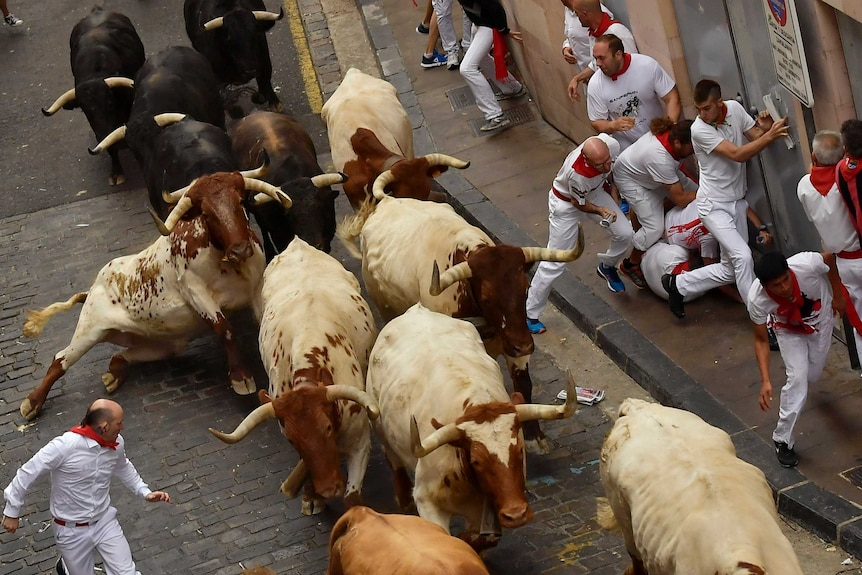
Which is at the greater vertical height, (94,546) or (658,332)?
(94,546)

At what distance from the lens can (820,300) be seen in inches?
344

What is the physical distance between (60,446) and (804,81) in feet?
18.9

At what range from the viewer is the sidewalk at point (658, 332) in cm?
889

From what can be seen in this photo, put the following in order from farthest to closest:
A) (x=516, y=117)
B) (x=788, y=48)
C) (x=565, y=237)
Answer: (x=516, y=117), (x=565, y=237), (x=788, y=48)

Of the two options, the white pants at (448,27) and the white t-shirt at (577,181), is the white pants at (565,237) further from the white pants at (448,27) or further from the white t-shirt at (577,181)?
the white pants at (448,27)

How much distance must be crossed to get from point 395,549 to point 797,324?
3.35 meters

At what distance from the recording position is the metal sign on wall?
30.3 ft

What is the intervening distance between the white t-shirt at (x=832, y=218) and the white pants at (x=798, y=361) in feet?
1.56

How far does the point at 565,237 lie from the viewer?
11367mm

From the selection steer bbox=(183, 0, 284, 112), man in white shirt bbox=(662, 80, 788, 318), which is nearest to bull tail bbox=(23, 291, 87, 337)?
steer bbox=(183, 0, 284, 112)

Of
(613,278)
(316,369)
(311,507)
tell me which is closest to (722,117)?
(613,278)

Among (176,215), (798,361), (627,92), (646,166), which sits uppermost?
(176,215)

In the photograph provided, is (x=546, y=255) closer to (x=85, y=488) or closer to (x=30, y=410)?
(x=85, y=488)

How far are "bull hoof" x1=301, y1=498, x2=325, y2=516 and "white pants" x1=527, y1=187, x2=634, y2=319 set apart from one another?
274cm
